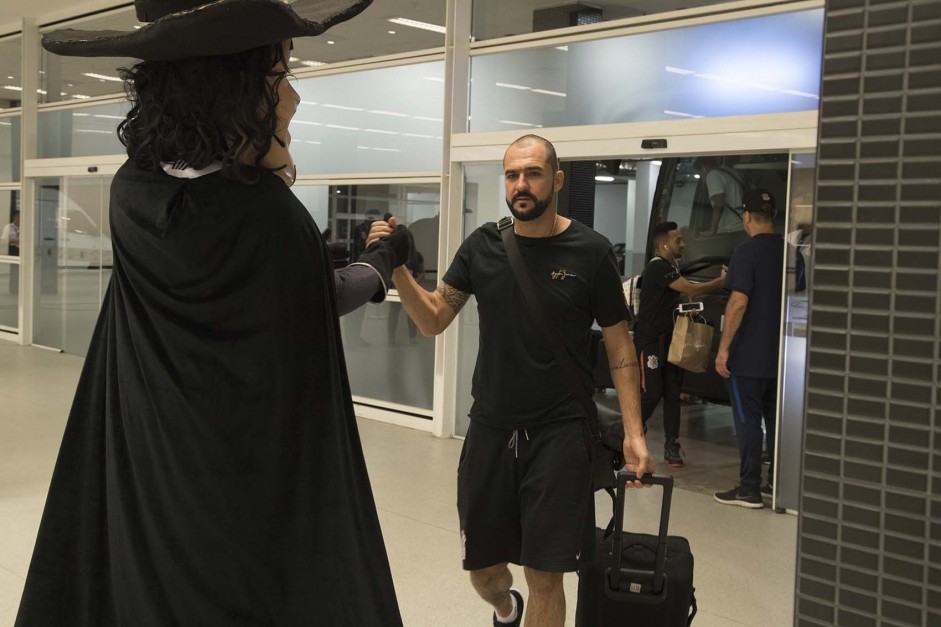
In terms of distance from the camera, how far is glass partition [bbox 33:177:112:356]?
1216cm

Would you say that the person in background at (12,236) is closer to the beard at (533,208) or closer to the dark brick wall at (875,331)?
the beard at (533,208)

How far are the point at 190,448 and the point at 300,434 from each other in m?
0.18

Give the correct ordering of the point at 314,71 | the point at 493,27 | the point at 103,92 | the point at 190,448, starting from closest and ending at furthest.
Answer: the point at 190,448 < the point at 493,27 < the point at 314,71 < the point at 103,92

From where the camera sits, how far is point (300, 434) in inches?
66.4

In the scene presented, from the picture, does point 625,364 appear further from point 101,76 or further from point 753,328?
point 101,76

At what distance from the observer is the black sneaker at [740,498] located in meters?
6.03

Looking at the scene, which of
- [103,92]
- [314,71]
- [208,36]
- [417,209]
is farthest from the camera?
[103,92]

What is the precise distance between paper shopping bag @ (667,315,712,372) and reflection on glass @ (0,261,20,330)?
10084 mm

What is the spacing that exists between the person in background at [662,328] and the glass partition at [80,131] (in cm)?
723

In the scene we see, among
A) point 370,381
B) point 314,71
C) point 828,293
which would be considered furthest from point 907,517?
point 314,71

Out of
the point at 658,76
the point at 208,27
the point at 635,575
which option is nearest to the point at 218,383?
the point at 208,27

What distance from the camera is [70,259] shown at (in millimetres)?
12570

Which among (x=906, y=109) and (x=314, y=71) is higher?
(x=314, y=71)

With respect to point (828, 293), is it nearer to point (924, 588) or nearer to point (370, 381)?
point (924, 588)
